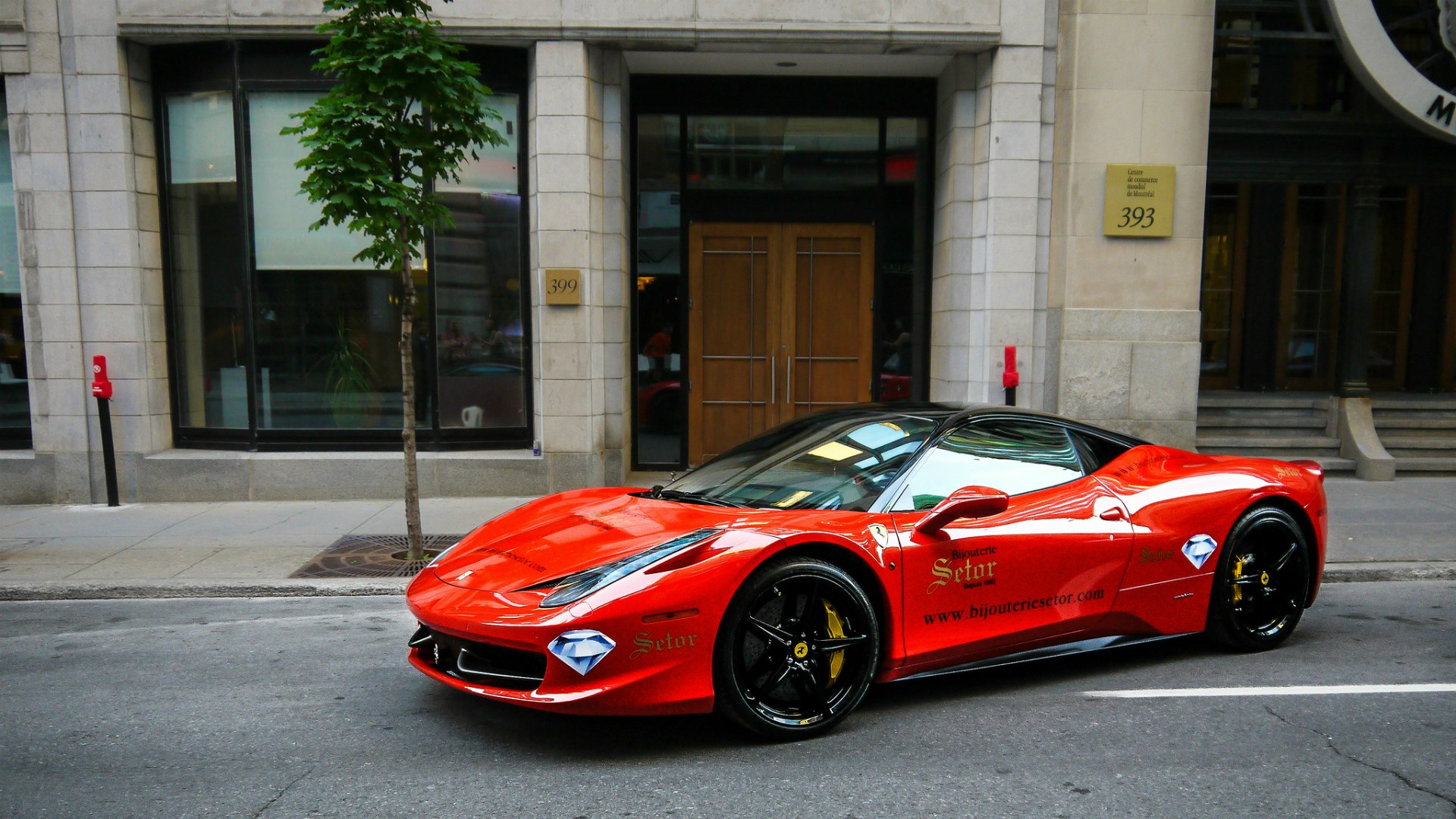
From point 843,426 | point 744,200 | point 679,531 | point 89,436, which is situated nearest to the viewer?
point 679,531

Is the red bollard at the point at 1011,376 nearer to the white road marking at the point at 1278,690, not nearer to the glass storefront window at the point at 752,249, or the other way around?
the glass storefront window at the point at 752,249

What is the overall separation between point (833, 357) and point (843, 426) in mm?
6739

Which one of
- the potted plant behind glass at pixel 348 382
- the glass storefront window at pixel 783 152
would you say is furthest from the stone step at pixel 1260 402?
the potted plant behind glass at pixel 348 382

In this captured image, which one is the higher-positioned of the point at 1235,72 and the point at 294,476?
the point at 1235,72

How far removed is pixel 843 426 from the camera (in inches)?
201

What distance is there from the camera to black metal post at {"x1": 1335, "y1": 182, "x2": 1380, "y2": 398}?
36.9ft

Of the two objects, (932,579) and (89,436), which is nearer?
(932,579)

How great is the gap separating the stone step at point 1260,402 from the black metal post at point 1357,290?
403mm

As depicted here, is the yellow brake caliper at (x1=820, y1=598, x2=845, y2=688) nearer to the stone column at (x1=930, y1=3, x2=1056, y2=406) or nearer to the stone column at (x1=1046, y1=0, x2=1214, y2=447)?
the stone column at (x1=930, y1=3, x2=1056, y2=406)

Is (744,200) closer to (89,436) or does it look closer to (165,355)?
(165,355)

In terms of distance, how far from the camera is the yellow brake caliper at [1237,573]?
525 cm

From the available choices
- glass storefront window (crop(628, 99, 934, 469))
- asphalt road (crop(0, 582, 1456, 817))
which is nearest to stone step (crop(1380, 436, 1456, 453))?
glass storefront window (crop(628, 99, 934, 469))

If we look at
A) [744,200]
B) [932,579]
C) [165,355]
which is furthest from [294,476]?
[932,579]

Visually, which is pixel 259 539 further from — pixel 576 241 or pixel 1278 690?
pixel 1278 690
